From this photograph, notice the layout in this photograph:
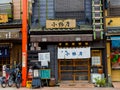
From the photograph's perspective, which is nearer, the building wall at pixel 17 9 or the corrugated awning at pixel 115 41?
the corrugated awning at pixel 115 41

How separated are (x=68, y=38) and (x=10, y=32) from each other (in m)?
4.30

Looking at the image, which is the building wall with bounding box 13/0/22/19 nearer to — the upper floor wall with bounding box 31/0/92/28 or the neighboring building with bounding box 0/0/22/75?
the neighboring building with bounding box 0/0/22/75

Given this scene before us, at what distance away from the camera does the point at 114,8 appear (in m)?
20.6

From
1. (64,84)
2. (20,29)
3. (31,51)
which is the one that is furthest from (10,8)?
(64,84)

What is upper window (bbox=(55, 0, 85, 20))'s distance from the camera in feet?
68.0

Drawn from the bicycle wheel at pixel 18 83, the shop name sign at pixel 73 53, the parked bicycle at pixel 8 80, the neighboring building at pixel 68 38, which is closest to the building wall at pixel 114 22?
the neighboring building at pixel 68 38

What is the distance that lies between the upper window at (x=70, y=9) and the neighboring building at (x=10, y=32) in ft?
10.4

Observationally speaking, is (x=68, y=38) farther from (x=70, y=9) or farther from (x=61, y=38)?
(x=70, y=9)

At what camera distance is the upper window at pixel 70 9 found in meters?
20.7

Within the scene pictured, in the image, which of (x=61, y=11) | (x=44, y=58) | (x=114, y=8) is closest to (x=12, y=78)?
(x=44, y=58)

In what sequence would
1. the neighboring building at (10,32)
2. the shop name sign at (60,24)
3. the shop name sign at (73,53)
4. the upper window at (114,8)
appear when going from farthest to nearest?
the upper window at (114,8) → the neighboring building at (10,32) → the shop name sign at (60,24) → the shop name sign at (73,53)

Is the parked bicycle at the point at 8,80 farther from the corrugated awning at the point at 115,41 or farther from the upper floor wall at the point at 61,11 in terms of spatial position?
the corrugated awning at the point at 115,41

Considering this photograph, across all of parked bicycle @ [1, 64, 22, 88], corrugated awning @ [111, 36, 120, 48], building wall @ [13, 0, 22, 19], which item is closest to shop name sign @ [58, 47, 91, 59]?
corrugated awning @ [111, 36, 120, 48]

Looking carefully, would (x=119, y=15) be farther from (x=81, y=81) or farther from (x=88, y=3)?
(x=81, y=81)
